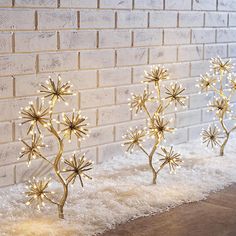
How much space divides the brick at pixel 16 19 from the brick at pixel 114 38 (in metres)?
0.48

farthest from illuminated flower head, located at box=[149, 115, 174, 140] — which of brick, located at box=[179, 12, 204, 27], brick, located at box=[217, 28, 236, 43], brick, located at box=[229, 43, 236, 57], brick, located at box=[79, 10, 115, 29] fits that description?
brick, located at box=[229, 43, 236, 57]

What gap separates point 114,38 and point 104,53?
0.37ft

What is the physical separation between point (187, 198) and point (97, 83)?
33.1 inches

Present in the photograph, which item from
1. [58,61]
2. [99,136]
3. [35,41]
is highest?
[35,41]

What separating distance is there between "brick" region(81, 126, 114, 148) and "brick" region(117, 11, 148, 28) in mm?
593

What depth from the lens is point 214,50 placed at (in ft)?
12.6

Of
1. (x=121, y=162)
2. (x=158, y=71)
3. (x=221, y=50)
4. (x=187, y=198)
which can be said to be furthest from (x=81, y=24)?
(x=221, y=50)

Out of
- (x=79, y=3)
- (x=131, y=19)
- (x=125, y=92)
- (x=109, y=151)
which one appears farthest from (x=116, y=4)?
(x=109, y=151)

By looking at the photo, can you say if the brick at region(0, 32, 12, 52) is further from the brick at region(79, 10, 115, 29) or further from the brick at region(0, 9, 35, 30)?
the brick at region(79, 10, 115, 29)

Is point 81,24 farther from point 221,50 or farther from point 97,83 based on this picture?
point 221,50

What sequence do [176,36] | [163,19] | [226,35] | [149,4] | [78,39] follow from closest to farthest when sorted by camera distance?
1. [78,39]
2. [149,4]
3. [163,19]
4. [176,36]
5. [226,35]

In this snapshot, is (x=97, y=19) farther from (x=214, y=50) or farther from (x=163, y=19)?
(x=214, y=50)

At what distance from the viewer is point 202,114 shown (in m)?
3.85

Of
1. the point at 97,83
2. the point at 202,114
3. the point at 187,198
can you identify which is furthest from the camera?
the point at 202,114
